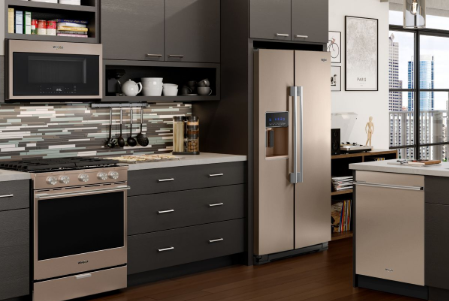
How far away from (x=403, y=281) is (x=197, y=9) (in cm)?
252

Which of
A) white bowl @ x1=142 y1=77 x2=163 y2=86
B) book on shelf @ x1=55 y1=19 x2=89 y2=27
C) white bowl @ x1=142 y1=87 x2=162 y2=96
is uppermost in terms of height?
book on shelf @ x1=55 y1=19 x2=89 y2=27

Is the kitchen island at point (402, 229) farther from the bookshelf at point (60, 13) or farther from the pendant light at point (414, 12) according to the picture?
the bookshelf at point (60, 13)

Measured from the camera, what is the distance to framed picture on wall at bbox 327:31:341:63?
6.48 metres

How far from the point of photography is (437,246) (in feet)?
13.0

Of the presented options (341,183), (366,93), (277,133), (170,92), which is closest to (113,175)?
(170,92)

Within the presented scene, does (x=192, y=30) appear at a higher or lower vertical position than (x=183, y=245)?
higher

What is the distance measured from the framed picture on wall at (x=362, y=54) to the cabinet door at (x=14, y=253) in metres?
3.92

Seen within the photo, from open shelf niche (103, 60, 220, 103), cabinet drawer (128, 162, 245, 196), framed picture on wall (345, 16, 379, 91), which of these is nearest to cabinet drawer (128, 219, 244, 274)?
cabinet drawer (128, 162, 245, 196)

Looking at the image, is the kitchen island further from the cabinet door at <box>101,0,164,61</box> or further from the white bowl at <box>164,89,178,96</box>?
the cabinet door at <box>101,0,164,61</box>

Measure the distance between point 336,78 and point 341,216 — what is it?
1.44m

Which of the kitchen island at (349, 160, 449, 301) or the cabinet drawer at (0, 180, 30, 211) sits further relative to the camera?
the kitchen island at (349, 160, 449, 301)

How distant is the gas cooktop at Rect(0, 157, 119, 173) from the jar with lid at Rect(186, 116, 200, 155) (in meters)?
0.93

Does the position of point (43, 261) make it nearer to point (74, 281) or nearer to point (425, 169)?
point (74, 281)

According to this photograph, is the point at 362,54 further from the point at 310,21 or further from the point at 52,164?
the point at 52,164
